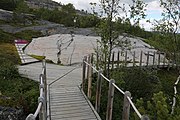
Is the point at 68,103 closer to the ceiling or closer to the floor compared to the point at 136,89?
closer to the ceiling

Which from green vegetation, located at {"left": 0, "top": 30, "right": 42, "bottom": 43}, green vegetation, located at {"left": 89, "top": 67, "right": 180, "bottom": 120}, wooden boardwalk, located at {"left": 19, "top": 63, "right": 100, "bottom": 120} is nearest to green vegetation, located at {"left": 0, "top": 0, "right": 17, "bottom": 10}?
green vegetation, located at {"left": 0, "top": 30, "right": 42, "bottom": 43}

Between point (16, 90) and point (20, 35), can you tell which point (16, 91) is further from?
point (20, 35)

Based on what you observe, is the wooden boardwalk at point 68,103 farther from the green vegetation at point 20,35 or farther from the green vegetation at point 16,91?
the green vegetation at point 20,35

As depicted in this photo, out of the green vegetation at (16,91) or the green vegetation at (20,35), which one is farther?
the green vegetation at (20,35)

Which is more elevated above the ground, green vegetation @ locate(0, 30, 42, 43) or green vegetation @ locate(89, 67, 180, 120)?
green vegetation @ locate(0, 30, 42, 43)

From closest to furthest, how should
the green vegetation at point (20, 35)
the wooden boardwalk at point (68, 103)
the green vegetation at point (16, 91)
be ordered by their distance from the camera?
the wooden boardwalk at point (68, 103)
the green vegetation at point (16, 91)
the green vegetation at point (20, 35)

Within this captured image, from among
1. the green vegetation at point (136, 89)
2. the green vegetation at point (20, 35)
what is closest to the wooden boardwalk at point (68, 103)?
the green vegetation at point (136, 89)

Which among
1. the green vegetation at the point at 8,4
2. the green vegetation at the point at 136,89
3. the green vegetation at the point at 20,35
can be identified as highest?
the green vegetation at the point at 8,4

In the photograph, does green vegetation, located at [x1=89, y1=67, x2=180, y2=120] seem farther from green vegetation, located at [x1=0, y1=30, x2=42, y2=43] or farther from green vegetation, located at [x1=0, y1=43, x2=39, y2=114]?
green vegetation, located at [x1=0, y1=30, x2=42, y2=43]

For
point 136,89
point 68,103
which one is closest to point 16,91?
point 68,103

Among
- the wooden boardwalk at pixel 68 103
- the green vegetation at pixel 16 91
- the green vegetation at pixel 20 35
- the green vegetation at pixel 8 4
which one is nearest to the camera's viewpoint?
the wooden boardwalk at pixel 68 103

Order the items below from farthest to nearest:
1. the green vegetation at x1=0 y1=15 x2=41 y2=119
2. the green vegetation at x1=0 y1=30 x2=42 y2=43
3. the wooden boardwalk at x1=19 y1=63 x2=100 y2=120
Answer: the green vegetation at x1=0 y1=30 x2=42 y2=43 → the green vegetation at x1=0 y1=15 x2=41 y2=119 → the wooden boardwalk at x1=19 y1=63 x2=100 y2=120

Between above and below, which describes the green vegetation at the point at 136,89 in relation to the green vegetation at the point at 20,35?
below

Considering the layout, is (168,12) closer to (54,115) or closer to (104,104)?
(104,104)
